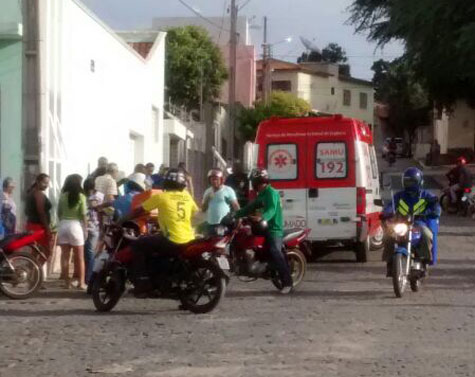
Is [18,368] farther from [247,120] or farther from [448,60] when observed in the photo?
[247,120]

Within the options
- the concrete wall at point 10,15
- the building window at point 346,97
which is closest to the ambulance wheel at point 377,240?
the concrete wall at point 10,15

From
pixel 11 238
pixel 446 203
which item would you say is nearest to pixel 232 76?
pixel 446 203

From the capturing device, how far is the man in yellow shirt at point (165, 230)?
12906 mm

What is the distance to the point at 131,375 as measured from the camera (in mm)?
9234

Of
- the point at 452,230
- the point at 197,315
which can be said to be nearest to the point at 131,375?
the point at 197,315

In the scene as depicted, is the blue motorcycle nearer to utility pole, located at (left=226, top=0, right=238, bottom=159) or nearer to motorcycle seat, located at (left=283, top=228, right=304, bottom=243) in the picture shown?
motorcycle seat, located at (left=283, top=228, right=304, bottom=243)

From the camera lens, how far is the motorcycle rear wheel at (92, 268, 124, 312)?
13.1 metres

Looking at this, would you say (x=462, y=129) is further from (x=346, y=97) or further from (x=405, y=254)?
(x=405, y=254)

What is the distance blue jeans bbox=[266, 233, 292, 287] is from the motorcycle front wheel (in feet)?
4.49

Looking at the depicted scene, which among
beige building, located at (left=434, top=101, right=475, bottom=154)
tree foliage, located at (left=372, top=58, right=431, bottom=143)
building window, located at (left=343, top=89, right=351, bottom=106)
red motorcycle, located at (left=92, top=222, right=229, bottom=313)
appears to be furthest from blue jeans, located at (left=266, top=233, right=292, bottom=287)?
building window, located at (left=343, top=89, right=351, bottom=106)

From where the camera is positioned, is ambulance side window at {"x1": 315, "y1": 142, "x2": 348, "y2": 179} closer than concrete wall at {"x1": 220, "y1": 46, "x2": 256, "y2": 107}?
Yes

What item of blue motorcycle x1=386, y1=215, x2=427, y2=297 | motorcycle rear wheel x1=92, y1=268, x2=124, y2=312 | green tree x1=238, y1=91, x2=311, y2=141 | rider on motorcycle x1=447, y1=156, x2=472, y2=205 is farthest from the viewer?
green tree x1=238, y1=91, x2=311, y2=141

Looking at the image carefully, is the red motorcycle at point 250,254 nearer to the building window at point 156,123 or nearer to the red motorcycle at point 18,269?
Answer: the red motorcycle at point 18,269

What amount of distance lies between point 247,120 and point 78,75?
3552 centimetres
